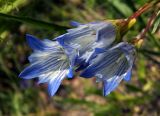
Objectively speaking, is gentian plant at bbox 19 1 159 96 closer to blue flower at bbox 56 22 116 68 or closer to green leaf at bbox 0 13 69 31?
blue flower at bbox 56 22 116 68

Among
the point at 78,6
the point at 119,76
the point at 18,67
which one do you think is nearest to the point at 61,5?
the point at 78,6

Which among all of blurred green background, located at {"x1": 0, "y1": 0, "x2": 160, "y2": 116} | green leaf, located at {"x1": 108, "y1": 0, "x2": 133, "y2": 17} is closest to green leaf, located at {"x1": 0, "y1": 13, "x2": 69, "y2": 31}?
green leaf, located at {"x1": 108, "y1": 0, "x2": 133, "y2": 17}

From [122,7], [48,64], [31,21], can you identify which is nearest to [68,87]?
[122,7]

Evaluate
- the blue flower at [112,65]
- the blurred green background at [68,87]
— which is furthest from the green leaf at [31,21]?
the blurred green background at [68,87]

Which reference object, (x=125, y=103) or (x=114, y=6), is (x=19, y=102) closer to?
(x=125, y=103)

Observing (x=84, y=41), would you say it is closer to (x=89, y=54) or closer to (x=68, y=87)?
(x=89, y=54)

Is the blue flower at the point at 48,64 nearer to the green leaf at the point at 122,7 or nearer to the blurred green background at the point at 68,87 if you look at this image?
the green leaf at the point at 122,7
